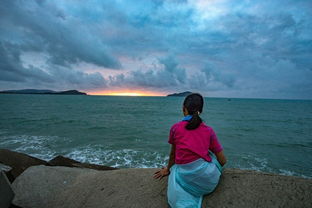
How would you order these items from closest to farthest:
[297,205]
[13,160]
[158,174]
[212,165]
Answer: [297,205] < [212,165] < [158,174] < [13,160]

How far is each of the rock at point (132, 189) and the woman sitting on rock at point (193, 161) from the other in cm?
35

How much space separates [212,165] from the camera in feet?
7.69

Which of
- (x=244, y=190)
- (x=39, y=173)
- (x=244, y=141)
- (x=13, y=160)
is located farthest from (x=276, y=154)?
(x=13, y=160)

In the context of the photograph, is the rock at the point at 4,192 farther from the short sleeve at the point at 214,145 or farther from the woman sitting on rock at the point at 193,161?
the short sleeve at the point at 214,145

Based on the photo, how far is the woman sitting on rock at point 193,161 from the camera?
225 cm

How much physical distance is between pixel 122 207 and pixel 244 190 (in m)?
2.08

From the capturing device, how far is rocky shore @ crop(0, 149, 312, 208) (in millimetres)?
2332

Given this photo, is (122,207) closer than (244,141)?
Yes

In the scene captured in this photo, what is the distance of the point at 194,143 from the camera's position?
7.54 ft

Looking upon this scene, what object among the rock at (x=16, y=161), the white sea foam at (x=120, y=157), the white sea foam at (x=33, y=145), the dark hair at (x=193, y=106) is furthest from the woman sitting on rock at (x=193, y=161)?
the white sea foam at (x=33, y=145)

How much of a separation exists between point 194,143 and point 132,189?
168 centimetres

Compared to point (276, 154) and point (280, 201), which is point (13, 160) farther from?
point (276, 154)

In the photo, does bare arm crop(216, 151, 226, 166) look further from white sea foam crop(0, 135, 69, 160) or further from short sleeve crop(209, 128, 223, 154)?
white sea foam crop(0, 135, 69, 160)

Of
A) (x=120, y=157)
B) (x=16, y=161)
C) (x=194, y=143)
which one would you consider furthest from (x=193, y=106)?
(x=120, y=157)
